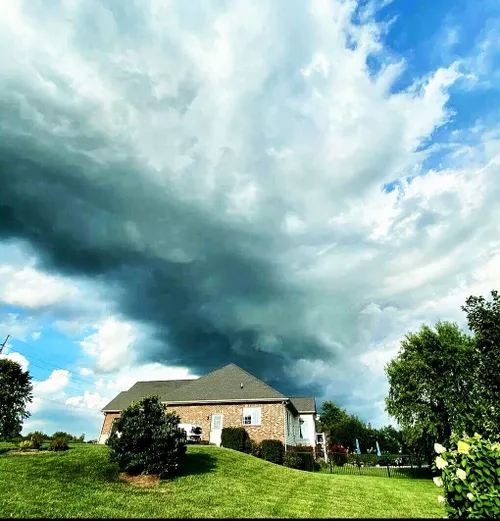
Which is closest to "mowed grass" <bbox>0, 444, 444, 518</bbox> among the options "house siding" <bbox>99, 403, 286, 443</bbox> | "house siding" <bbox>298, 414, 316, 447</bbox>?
"house siding" <bbox>99, 403, 286, 443</bbox>

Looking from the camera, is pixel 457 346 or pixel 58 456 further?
pixel 457 346

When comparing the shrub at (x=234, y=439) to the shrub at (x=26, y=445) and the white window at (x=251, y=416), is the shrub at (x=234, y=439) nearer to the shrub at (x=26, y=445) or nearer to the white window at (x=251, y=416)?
the white window at (x=251, y=416)

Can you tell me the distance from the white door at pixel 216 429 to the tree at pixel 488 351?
24085 mm

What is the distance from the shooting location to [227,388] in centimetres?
3556

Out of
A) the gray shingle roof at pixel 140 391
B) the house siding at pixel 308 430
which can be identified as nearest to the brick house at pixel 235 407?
the house siding at pixel 308 430

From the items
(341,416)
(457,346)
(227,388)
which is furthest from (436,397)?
(341,416)

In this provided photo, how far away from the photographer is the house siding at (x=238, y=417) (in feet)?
103

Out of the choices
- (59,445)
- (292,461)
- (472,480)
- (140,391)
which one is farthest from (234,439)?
(472,480)

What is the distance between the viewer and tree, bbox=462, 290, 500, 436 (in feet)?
46.0

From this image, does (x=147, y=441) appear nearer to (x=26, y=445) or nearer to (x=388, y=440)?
(x=26, y=445)

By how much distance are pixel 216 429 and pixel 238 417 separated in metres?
2.52

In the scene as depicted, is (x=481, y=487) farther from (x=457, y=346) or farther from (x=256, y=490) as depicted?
(x=457, y=346)

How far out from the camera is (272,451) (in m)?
26.0

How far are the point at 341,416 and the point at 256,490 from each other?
9554 cm
